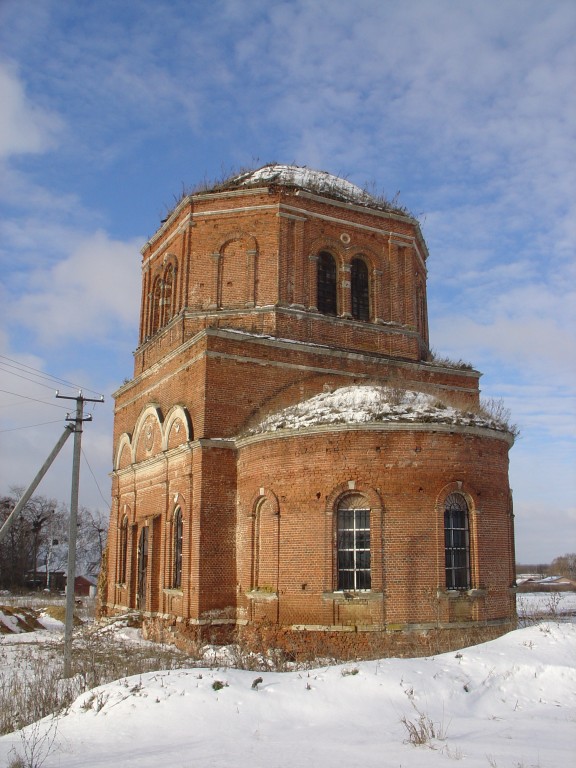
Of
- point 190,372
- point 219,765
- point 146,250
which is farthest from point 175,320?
point 219,765

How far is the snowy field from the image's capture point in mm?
6680

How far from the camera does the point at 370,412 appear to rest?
48.7 ft

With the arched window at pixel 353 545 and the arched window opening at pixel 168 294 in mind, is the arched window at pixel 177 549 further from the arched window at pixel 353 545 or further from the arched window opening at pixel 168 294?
the arched window opening at pixel 168 294

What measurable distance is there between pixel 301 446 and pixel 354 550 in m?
2.43

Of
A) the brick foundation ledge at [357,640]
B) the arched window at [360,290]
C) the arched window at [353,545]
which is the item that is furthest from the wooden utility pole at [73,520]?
the arched window at [360,290]

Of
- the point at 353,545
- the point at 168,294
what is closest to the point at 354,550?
the point at 353,545

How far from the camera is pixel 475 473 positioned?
589 inches

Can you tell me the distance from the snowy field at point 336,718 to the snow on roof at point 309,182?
1397cm

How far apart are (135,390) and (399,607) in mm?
11413

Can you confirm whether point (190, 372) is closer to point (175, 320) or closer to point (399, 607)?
point (175, 320)

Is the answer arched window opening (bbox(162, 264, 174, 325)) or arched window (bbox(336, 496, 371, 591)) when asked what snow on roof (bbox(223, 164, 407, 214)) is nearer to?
arched window opening (bbox(162, 264, 174, 325))

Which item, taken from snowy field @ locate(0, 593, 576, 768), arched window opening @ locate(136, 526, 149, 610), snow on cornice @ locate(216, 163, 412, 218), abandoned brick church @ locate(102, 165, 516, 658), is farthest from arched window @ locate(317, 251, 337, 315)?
snowy field @ locate(0, 593, 576, 768)

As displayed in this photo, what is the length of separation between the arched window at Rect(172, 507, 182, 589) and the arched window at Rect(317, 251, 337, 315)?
22.4ft

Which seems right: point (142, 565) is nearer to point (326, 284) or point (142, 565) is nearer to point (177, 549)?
point (177, 549)
